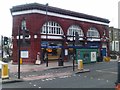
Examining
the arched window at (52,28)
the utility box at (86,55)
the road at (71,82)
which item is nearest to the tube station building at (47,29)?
the arched window at (52,28)

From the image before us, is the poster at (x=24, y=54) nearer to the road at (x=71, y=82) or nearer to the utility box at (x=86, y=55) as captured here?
the utility box at (x=86, y=55)

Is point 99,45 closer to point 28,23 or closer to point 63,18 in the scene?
point 63,18

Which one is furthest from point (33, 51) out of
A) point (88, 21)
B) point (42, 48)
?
point (88, 21)

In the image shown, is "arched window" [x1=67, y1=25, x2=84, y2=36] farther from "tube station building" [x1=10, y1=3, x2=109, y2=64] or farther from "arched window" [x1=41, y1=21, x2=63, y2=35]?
"arched window" [x1=41, y1=21, x2=63, y2=35]

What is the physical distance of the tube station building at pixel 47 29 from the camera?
4331 centimetres

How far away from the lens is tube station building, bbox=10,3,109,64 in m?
43.3

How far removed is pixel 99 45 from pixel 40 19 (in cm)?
2082

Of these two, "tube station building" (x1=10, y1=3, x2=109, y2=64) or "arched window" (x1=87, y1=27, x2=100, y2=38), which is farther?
"arched window" (x1=87, y1=27, x2=100, y2=38)

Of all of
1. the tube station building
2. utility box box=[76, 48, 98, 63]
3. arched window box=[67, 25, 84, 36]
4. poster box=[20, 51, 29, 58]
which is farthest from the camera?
arched window box=[67, 25, 84, 36]

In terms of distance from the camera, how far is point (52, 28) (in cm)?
4688

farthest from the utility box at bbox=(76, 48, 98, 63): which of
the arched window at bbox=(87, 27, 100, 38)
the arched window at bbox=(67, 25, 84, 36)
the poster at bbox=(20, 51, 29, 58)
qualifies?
the arched window at bbox=(87, 27, 100, 38)

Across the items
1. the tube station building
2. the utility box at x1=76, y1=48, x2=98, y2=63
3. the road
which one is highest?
the tube station building

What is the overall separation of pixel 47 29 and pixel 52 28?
5.34 feet

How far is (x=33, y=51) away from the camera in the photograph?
4328 cm
